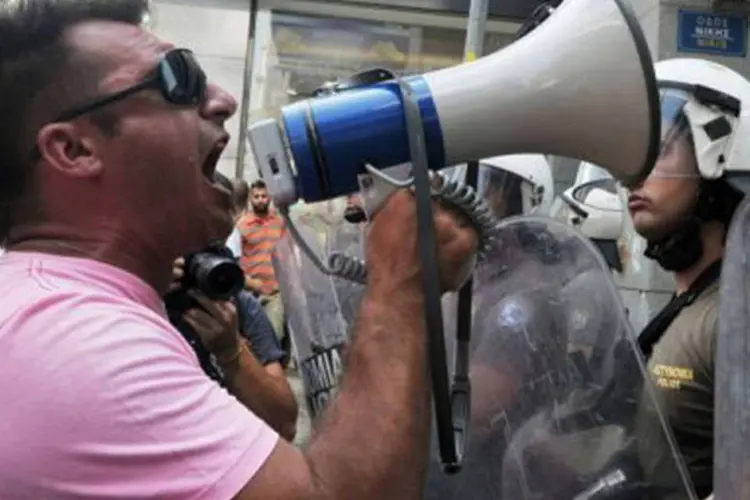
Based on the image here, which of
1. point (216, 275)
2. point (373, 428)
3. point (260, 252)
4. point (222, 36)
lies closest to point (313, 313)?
point (216, 275)

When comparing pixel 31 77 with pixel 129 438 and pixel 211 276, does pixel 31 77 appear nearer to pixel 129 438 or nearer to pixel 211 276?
pixel 129 438

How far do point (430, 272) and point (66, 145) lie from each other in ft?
1.72

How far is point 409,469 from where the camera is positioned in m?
1.25

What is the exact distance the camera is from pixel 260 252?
4.61m

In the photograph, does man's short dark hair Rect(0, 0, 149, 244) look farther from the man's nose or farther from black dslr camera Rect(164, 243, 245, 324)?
black dslr camera Rect(164, 243, 245, 324)

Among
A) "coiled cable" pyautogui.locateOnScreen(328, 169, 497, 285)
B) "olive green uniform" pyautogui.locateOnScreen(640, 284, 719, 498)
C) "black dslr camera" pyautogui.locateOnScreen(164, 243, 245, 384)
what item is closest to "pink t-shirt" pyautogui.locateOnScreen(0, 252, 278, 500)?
"coiled cable" pyautogui.locateOnScreen(328, 169, 497, 285)

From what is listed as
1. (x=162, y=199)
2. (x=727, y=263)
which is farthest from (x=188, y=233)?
(x=727, y=263)

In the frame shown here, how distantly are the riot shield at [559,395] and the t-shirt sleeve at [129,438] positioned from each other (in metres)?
0.45

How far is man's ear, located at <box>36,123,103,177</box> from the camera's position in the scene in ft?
4.76

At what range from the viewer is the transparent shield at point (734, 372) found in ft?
4.75

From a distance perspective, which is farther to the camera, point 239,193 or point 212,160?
point 239,193

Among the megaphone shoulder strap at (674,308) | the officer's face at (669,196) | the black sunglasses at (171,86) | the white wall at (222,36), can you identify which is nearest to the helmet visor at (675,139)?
the officer's face at (669,196)

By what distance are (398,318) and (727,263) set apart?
544mm

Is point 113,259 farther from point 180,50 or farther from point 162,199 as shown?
point 180,50
